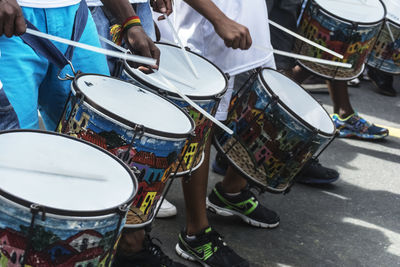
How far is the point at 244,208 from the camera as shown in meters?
3.64

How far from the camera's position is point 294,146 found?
298 cm

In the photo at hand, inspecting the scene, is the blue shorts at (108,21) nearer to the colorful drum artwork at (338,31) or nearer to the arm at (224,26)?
the arm at (224,26)

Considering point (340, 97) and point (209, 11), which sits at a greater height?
point (209, 11)

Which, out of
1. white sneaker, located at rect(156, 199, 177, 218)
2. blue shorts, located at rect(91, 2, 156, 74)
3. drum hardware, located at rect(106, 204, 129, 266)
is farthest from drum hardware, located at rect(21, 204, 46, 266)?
white sneaker, located at rect(156, 199, 177, 218)

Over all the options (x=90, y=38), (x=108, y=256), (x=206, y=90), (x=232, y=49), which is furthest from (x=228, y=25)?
(x=108, y=256)

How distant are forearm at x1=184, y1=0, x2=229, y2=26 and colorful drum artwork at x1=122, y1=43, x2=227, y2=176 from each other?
0.62 feet

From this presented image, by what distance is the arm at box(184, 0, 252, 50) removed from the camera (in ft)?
9.69

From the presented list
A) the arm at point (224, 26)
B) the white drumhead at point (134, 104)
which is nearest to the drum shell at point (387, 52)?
the arm at point (224, 26)

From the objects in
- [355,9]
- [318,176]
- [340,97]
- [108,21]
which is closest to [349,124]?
[340,97]

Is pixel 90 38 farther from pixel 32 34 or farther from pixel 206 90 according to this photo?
pixel 206 90

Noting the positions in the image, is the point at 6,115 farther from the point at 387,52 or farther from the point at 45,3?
the point at 387,52

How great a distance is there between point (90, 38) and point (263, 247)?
156cm

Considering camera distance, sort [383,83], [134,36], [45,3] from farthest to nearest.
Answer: [383,83] < [134,36] < [45,3]

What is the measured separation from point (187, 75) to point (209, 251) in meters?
0.88
